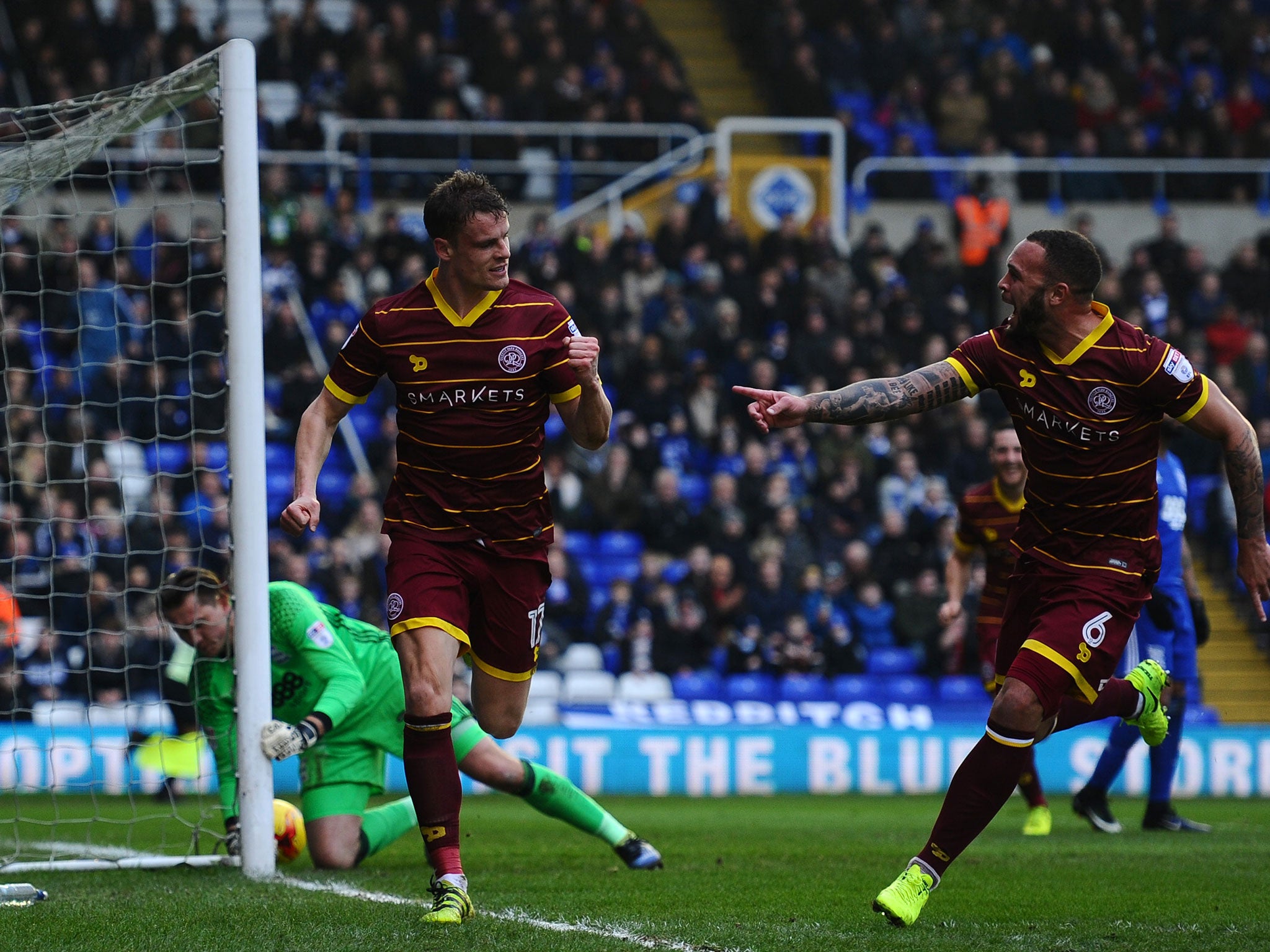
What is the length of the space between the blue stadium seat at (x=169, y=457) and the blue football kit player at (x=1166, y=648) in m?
10.8

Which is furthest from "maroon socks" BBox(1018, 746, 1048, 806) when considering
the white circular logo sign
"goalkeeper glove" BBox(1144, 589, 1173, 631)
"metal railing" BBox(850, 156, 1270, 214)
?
the white circular logo sign

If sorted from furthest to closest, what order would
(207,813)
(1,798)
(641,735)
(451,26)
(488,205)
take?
(451,26) < (641,735) < (1,798) < (207,813) < (488,205)

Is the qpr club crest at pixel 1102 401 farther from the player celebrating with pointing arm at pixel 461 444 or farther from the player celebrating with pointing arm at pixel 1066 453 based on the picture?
the player celebrating with pointing arm at pixel 461 444

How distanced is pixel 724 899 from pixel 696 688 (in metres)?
9.87

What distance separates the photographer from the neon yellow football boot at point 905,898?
5.55 m

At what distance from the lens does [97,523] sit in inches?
632

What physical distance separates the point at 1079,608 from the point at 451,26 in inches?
777

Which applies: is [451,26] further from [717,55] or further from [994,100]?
[994,100]

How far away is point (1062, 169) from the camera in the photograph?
23422 mm

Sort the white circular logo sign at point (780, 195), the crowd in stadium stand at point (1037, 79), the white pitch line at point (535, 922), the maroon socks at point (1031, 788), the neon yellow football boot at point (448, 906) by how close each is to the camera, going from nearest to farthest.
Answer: the white pitch line at point (535, 922)
the neon yellow football boot at point (448, 906)
the maroon socks at point (1031, 788)
the white circular logo sign at point (780, 195)
the crowd in stadium stand at point (1037, 79)

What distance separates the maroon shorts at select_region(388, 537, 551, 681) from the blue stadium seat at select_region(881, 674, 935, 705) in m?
10.6

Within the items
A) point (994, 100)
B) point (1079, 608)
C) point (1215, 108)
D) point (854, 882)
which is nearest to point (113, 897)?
point (854, 882)

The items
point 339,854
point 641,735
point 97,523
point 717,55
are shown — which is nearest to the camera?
point 339,854

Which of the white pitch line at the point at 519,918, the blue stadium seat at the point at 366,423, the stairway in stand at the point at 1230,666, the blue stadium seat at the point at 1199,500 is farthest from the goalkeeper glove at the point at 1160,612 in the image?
the blue stadium seat at the point at 366,423
